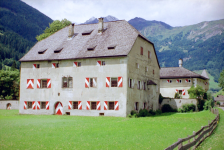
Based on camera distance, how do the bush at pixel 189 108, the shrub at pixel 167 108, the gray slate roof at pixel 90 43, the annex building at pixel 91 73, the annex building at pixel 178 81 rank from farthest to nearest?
1. the annex building at pixel 178 81
2. the shrub at pixel 167 108
3. the bush at pixel 189 108
4. the gray slate roof at pixel 90 43
5. the annex building at pixel 91 73

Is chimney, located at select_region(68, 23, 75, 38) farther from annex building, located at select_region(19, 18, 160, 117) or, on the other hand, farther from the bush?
the bush

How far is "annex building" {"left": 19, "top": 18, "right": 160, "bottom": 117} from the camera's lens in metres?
35.8

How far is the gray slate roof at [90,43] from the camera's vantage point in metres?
37.0

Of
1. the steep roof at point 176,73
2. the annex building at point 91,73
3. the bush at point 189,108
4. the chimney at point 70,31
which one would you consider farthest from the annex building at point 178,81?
the chimney at point 70,31

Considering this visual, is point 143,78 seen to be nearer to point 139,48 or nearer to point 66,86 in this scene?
point 139,48

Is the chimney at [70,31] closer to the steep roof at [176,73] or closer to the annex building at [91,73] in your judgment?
the annex building at [91,73]

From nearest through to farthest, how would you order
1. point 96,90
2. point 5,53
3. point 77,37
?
point 96,90 < point 77,37 < point 5,53

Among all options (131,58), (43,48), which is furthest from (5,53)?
(131,58)

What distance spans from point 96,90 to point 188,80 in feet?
97.5

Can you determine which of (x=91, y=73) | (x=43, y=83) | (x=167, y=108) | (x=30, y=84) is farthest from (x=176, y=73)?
(x=30, y=84)

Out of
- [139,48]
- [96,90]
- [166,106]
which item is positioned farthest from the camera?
[166,106]

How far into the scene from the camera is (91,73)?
37.2 m

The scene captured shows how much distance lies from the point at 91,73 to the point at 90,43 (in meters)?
5.16

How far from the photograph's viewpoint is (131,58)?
36.8m
